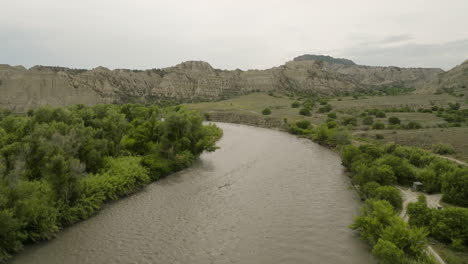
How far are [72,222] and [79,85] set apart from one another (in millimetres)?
85284

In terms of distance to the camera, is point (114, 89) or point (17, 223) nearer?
point (17, 223)

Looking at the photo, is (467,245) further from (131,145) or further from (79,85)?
(79,85)

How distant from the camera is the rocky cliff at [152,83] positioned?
8394cm

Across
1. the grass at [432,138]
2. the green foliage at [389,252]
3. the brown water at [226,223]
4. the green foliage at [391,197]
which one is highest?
the grass at [432,138]

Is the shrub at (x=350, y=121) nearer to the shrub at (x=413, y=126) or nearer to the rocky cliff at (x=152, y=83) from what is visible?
the shrub at (x=413, y=126)

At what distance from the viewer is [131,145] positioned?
35.0 meters

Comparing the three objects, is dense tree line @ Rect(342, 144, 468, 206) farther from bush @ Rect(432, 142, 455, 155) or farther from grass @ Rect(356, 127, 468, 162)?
grass @ Rect(356, 127, 468, 162)

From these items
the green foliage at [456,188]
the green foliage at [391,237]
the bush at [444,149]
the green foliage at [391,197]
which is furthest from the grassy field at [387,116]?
the green foliage at [391,237]

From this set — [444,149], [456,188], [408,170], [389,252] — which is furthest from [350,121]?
[389,252]

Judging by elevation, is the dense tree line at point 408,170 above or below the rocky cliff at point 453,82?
below

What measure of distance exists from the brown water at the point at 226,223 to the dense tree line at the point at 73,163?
1148 mm

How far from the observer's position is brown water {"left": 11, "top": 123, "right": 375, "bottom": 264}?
17.3m

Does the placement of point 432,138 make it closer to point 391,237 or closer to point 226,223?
point 391,237

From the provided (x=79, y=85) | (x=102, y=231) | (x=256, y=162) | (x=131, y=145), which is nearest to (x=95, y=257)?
(x=102, y=231)
